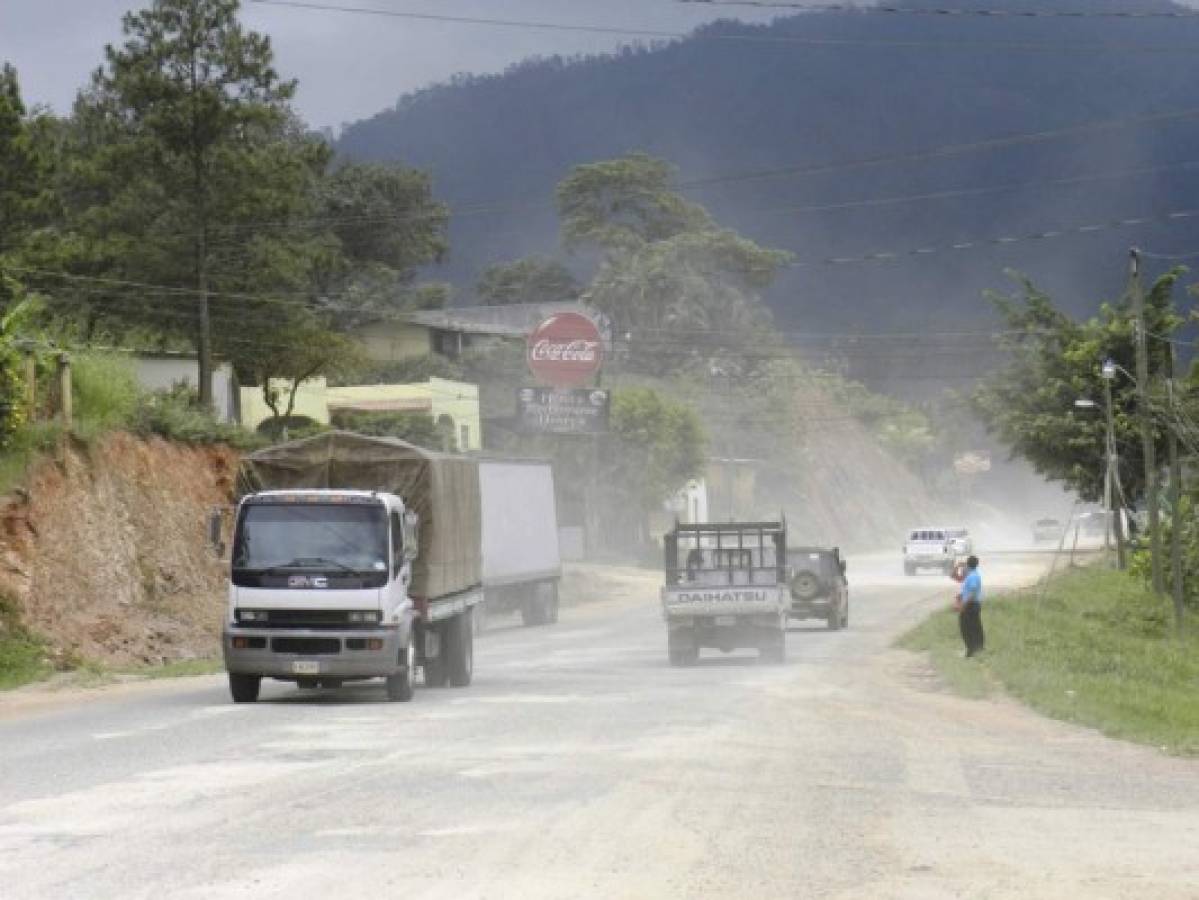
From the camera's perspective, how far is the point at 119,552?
40344 millimetres

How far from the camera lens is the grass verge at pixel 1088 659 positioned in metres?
24.6

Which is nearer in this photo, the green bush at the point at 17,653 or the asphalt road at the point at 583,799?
the asphalt road at the point at 583,799

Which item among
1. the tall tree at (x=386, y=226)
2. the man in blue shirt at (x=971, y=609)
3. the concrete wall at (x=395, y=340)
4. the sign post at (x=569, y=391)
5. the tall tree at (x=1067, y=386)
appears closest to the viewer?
the man in blue shirt at (x=971, y=609)

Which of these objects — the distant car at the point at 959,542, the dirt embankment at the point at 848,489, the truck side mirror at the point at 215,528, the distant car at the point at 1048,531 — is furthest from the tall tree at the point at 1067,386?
the truck side mirror at the point at 215,528

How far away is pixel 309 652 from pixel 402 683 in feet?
4.72

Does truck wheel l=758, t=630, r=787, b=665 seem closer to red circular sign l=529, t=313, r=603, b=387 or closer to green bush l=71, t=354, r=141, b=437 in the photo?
green bush l=71, t=354, r=141, b=437

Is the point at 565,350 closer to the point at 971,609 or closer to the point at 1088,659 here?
the point at 971,609

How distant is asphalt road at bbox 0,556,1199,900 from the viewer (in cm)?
1162

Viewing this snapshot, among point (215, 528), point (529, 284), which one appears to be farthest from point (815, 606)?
point (529, 284)

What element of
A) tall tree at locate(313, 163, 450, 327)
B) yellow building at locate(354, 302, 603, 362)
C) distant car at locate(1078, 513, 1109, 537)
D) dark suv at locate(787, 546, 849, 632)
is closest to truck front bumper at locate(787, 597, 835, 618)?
dark suv at locate(787, 546, 849, 632)

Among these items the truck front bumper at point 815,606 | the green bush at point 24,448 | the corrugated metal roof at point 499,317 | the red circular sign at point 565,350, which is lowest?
the truck front bumper at point 815,606

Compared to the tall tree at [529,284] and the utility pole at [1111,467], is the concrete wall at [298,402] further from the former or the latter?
the tall tree at [529,284]

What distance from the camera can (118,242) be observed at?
5600cm

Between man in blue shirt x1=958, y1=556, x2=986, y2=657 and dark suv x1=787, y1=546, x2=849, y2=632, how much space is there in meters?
12.8
